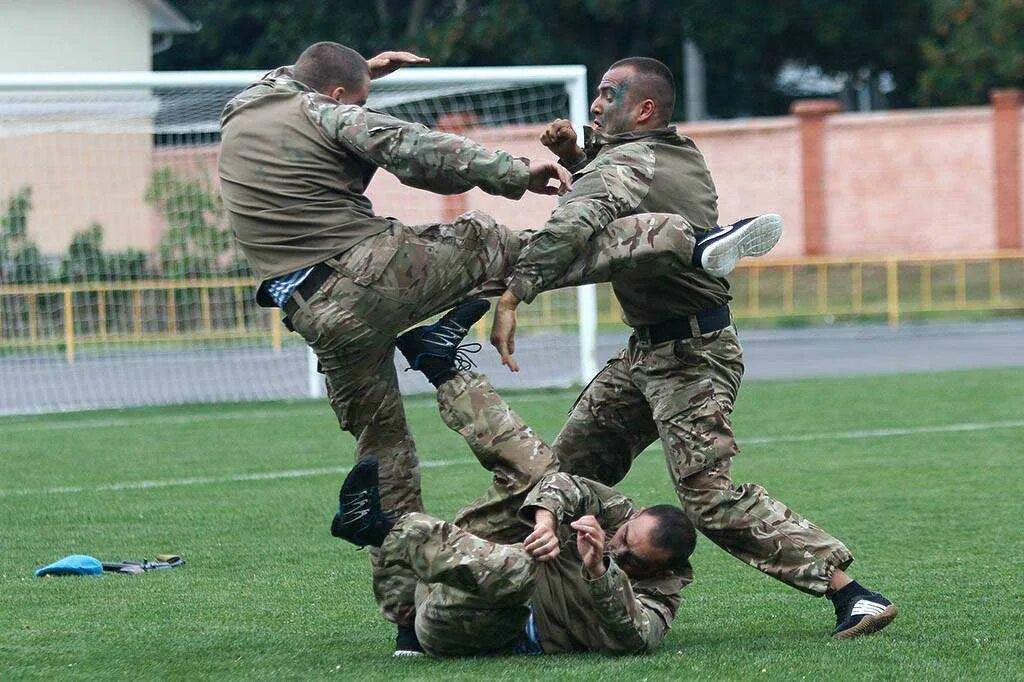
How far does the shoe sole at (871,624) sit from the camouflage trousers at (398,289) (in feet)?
4.78

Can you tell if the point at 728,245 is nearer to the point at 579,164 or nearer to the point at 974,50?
the point at 579,164

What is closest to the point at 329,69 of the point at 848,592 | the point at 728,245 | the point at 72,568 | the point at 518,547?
the point at 728,245

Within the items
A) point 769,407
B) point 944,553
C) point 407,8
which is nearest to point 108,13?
point 407,8

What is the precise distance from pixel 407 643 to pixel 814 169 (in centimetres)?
2572

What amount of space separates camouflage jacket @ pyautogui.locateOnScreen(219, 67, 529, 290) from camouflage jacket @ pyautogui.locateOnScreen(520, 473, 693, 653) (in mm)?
1106

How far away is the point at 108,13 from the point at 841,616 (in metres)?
32.8

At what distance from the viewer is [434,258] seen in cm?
571

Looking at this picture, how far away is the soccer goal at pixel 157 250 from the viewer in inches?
582

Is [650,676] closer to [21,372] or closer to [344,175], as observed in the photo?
[344,175]

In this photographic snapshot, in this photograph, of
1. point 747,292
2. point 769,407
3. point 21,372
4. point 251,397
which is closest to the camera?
point 769,407

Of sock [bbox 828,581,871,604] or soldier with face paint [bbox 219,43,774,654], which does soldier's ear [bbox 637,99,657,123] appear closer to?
soldier with face paint [bbox 219,43,774,654]

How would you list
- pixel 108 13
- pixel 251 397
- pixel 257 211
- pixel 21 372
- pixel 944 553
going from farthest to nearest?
1. pixel 108 13
2. pixel 21 372
3. pixel 251 397
4. pixel 944 553
5. pixel 257 211

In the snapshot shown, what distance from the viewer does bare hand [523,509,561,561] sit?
211 inches

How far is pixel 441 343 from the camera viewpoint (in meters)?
5.84
